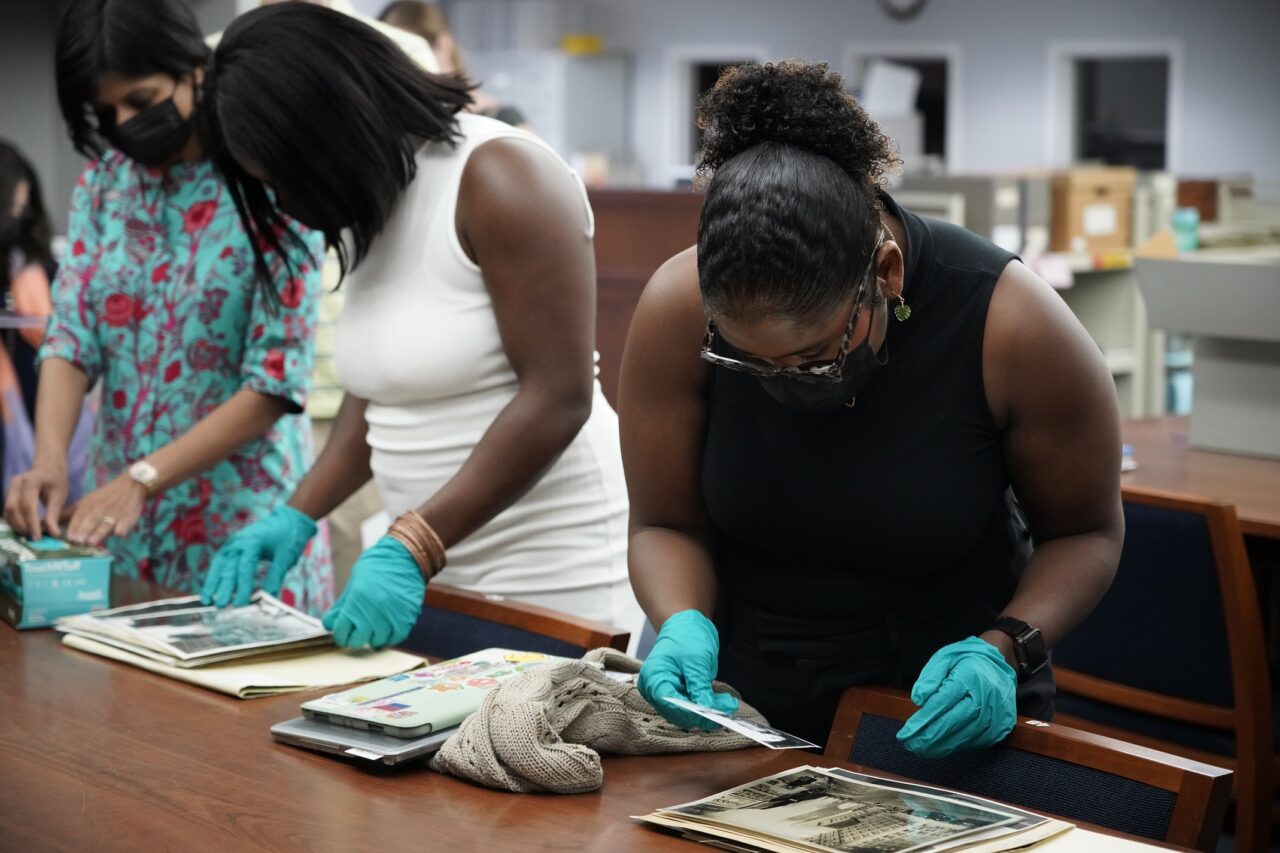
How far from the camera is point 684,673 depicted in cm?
123

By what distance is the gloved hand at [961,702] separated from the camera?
117 centimetres

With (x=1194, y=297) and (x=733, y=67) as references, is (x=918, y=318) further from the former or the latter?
(x=1194, y=297)

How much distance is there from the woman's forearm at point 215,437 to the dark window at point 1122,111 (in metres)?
9.40

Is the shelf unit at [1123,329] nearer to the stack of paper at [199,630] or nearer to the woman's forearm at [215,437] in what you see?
the woman's forearm at [215,437]

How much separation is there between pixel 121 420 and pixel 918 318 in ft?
4.06

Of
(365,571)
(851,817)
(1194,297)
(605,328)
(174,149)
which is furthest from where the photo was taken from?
(605,328)

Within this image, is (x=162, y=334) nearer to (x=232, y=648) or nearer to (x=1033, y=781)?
(x=232, y=648)

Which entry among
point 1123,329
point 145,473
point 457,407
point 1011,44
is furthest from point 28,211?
point 1011,44

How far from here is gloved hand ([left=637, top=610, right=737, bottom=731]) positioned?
1.21 meters

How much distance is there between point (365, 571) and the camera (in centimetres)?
151

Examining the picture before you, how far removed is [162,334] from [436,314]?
51cm

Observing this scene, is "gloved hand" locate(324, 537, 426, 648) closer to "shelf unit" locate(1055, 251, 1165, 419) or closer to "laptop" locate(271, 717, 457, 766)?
"laptop" locate(271, 717, 457, 766)

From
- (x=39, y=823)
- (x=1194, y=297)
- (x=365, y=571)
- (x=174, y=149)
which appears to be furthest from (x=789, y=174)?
(x=1194, y=297)

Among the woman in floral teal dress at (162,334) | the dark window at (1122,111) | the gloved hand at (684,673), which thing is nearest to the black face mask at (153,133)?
the woman in floral teal dress at (162,334)
